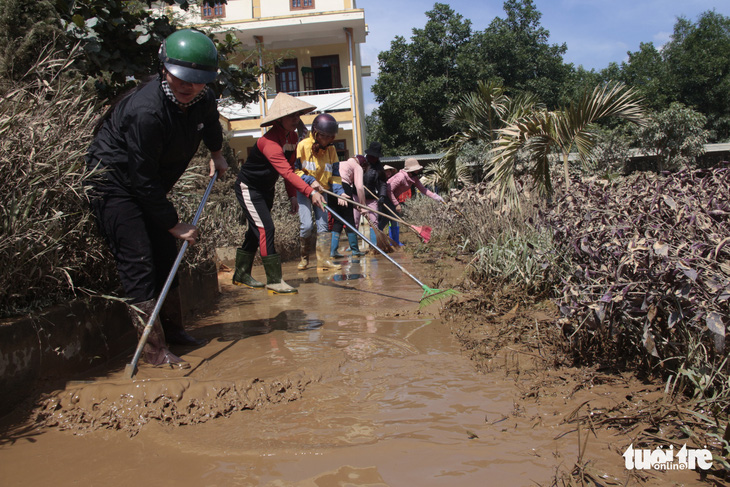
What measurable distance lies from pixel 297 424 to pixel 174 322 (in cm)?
162

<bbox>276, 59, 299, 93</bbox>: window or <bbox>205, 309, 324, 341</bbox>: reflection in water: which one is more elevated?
<bbox>276, 59, 299, 93</bbox>: window

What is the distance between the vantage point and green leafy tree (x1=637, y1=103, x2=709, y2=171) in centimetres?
2183

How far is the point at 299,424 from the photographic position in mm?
2523

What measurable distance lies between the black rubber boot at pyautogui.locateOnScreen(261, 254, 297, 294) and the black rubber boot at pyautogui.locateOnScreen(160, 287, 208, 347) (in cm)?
140

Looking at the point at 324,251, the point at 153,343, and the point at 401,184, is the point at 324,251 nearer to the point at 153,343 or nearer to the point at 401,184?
the point at 401,184

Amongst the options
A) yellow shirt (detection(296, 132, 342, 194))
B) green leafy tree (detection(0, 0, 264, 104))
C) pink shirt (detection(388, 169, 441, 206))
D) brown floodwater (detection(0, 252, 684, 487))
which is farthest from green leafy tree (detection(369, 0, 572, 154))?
brown floodwater (detection(0, 252, 684, 487))

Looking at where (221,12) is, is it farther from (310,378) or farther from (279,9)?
(310,378)

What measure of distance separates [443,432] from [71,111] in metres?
3.07

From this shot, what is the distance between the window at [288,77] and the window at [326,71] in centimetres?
84

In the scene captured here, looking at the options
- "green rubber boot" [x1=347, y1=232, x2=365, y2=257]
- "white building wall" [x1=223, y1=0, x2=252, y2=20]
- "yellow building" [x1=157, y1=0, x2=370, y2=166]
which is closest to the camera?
"green rubber boot" [x1=347, y1=232, x2=365, y2=257]

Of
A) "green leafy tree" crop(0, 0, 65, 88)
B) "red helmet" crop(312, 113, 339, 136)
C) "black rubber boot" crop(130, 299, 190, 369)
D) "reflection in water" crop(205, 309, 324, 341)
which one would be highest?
"green leafy tree" crop(0, 0, 65, 88)

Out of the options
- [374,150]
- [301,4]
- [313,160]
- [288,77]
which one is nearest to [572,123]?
[313,160]

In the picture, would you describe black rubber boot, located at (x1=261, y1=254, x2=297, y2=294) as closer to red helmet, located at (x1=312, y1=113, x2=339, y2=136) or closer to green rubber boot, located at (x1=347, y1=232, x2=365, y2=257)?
red helmet, located at (x1=312, y1=113, x2=339, y2=136)

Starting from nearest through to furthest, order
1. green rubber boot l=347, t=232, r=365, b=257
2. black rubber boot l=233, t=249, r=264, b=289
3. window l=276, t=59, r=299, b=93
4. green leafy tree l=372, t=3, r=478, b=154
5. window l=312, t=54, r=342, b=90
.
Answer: black rubber boot l=233, t=249, r=264, b=289 < green rubber boot l=347, t=232, r=365, b=257 < window l=312, t=54, r=342, b=90 < window l=276, t=59, r=299, b=93 < green leafy tree l=372, t=3, r=478, b=154
